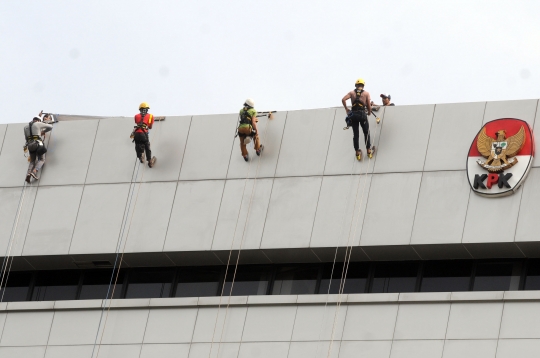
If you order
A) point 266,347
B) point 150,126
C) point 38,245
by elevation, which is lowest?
point 266,347

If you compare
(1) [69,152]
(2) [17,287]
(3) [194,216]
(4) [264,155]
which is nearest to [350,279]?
(4) [264,155]

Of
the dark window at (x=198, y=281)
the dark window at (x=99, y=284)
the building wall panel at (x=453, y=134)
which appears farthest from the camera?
the dark window at (x=99, y=284)

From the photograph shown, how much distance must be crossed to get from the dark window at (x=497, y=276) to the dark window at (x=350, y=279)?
8.66ft

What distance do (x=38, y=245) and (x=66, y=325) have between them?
2.44 meters

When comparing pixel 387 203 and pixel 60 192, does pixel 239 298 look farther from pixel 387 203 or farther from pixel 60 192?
pixel 60 192

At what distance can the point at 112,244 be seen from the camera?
30641 millimetres

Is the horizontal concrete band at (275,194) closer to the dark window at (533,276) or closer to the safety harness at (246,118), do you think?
the dark window at (533,276)

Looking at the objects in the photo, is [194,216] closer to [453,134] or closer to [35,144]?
[35,144]

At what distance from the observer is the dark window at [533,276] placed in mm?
27547

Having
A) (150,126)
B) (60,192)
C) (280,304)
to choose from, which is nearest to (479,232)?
(280,304)

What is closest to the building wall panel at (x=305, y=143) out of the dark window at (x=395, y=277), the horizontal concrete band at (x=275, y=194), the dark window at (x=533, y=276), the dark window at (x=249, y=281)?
the horizontal concrete band at (x=275, y=194)

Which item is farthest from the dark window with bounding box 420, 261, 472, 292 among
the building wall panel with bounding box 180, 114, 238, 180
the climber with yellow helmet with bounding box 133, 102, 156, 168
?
the climber with yellow helmet with bounding box 133, 102, 156, 168

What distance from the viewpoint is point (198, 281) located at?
30641 mm

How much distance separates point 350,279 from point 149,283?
5.14 meters
